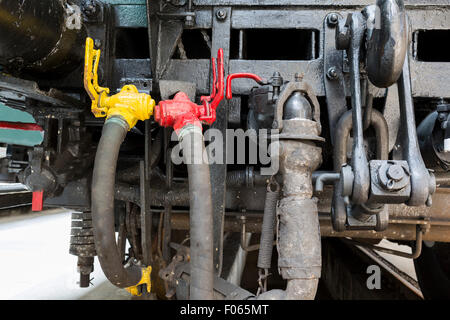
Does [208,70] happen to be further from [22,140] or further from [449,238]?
[449,238]

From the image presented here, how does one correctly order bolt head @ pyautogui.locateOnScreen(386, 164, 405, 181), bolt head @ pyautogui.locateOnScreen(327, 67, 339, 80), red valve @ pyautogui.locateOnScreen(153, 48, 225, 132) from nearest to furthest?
bolt head @ pyautogui.locateOnScreen(386, 164, 405, 181) < red valve @ pyautogui.locateOnScreen(153, 48, 225, 132) < bolt head @ pyautogui.locateOnScreen(327, 67, 339, 80)

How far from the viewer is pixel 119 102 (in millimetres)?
864

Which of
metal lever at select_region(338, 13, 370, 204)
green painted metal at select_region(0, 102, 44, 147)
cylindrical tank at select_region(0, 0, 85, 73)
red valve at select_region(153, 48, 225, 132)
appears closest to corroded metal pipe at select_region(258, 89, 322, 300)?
metal lever at select_region(338, 13, 370, 204)

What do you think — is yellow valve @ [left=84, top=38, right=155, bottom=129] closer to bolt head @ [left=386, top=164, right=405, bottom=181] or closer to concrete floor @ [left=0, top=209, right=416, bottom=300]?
bolt head @ [left=386, top=164, right=405, bottom=181]

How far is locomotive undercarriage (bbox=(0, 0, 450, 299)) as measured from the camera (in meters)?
0.82

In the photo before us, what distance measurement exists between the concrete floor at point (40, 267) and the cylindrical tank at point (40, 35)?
167 cm

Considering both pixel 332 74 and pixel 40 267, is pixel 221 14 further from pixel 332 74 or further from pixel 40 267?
pixel 40 267

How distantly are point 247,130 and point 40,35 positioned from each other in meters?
0.69

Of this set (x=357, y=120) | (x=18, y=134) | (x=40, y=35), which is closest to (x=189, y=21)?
(x=40, y=35)

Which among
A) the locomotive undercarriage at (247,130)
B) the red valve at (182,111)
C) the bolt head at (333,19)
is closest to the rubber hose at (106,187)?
the locomotive undercarriage at (247,130)

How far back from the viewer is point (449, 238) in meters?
1.36

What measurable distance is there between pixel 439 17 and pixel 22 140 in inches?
75.2

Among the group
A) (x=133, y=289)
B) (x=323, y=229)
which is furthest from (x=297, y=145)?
(x=133, y=289)

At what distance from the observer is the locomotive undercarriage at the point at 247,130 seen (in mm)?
823
